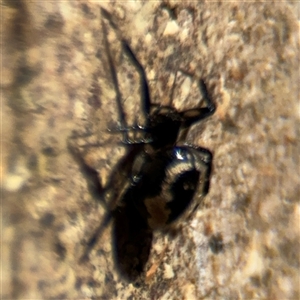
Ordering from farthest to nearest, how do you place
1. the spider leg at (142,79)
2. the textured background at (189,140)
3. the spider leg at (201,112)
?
the spider leg at (142,79) < the spider leg at (201,112) < the textured background at (189,140)

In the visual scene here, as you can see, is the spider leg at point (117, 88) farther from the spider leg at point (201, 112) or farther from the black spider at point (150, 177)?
the spider leg at point (201, 112)

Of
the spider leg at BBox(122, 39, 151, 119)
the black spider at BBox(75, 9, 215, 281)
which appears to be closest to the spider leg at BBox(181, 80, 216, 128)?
the black spider at BBox(75, 9, 215, 281)

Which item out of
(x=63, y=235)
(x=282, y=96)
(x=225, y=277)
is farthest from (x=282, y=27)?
(x=63, y=235)

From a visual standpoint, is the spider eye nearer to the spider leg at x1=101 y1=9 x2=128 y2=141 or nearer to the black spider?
the black spider

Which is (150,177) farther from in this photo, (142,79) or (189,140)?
(142,79)

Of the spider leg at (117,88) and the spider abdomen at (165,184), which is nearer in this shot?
the spider abdomen at (165,184)

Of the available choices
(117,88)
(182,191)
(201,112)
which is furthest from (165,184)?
(117,88)

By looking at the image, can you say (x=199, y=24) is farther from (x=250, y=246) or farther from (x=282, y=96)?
(x=250, y=246)

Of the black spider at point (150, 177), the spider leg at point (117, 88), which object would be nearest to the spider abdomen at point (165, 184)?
the black spider at point (150, 177)
